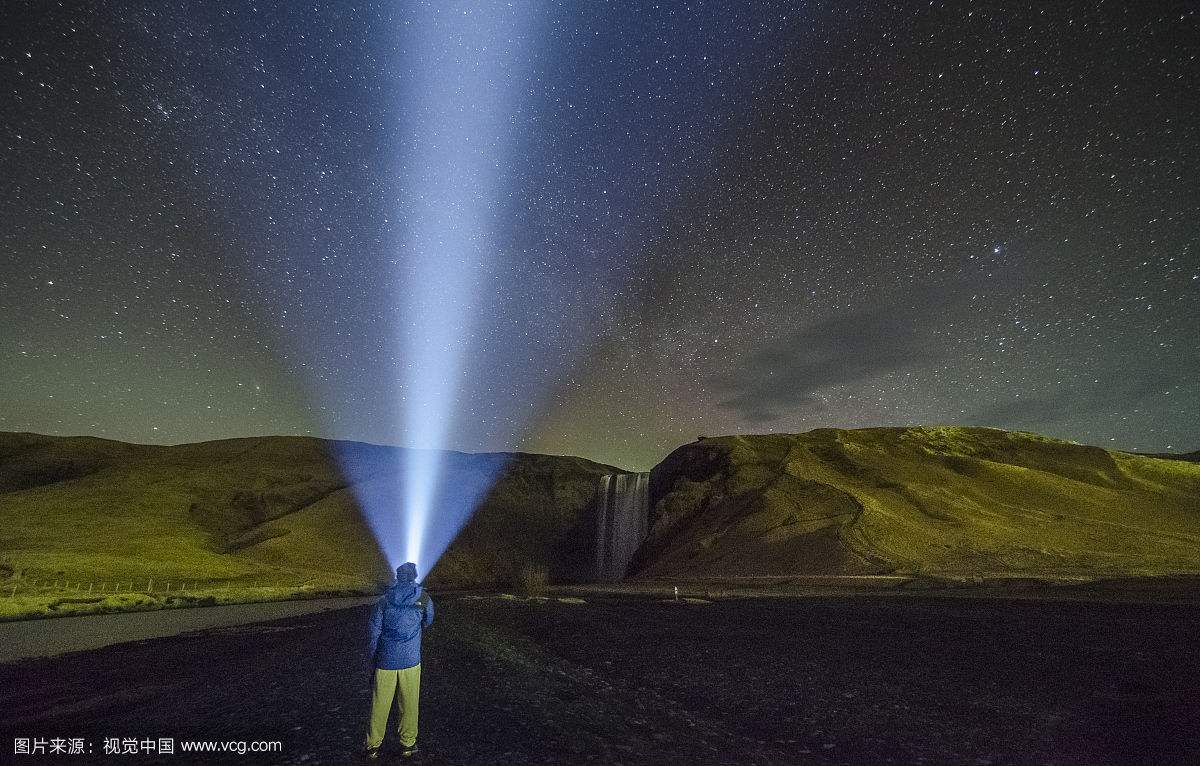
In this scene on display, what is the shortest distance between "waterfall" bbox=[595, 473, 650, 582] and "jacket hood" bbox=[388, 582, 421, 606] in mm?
75999

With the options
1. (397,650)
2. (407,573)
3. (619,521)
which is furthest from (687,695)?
(619,521)

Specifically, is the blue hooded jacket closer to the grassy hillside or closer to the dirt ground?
the dirt ground

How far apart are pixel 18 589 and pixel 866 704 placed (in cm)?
5900

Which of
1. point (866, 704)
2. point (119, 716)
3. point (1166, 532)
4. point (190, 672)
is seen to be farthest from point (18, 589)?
point (1166, 532)

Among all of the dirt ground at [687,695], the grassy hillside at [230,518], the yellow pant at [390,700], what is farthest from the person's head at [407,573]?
the grassy hillside at [230,518]

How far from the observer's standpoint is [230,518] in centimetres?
8962

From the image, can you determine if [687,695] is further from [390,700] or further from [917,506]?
[917,506]

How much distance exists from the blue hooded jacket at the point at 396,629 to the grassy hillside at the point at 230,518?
156ft

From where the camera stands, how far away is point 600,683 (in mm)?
12297

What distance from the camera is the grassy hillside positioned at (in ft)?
184

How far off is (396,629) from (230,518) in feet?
336

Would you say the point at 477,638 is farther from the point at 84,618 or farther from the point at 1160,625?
the point at 84,618

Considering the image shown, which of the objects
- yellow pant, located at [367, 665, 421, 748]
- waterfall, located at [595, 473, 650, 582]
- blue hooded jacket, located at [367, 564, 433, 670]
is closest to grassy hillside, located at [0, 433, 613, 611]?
waterfall, located at [595, 473, 650, 582]

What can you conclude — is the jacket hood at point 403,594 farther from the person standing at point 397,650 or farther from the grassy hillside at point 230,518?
the grassy hillside at point 230,518
